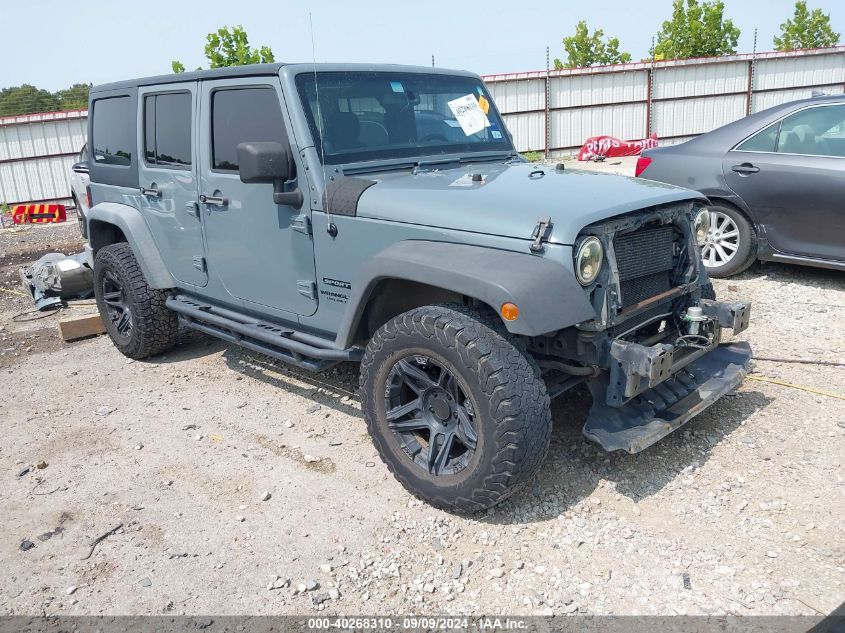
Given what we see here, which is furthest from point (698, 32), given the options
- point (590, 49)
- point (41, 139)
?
point (41, 139)

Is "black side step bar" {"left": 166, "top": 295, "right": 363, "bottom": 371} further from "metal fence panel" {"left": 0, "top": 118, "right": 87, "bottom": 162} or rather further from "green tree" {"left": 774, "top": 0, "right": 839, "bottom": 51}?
"green tree" {"left": 774, "top": 0, "right": 839, "bottom": 51}

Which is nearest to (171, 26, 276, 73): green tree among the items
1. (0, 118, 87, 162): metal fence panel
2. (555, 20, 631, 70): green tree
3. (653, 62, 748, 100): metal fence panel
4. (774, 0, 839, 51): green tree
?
(0, 118, 87, 162): metal fence panel

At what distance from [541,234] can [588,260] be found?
0.24m

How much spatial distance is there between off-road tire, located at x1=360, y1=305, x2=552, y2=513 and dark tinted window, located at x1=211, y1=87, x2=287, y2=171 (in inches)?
56.1

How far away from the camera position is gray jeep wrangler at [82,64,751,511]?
2967mm

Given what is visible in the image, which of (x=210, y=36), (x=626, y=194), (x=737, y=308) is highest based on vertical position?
(x=210, y=36)

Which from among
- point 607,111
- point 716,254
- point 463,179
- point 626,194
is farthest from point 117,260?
point 607,111

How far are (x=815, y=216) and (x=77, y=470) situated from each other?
18.6 ft

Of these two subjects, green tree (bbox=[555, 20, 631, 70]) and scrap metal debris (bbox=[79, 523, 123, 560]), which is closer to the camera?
scrap metal debris (bbox=[79, 523, 123, 560])

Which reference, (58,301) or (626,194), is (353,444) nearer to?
(626,194)

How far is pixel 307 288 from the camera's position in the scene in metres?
3.90

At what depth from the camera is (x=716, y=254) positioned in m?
6.46

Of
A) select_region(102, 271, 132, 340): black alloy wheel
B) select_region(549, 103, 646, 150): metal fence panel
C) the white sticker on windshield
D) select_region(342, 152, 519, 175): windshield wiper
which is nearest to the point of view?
select_region(342, 152, 519, 175): windshield wiper

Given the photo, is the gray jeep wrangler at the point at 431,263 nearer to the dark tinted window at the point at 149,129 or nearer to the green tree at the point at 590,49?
the dark tinted window at the point at 149,129
